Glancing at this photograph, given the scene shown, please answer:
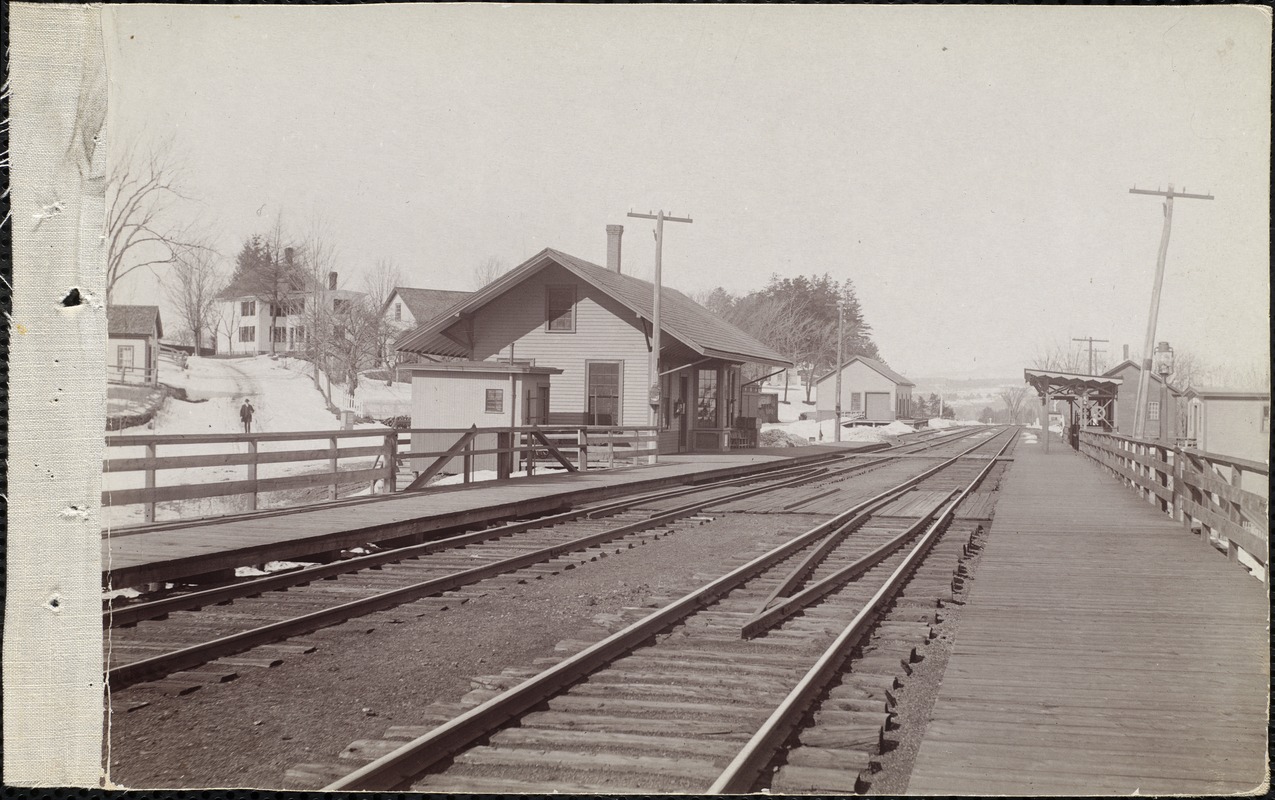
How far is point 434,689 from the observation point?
16.2ft

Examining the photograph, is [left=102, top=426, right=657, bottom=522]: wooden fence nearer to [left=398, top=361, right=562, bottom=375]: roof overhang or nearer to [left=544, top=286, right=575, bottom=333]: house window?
[left=398, top=361, right=562, bottom=375]: roof overhang

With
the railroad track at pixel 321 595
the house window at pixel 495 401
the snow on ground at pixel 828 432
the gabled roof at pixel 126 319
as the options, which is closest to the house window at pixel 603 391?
the house window at pixel 495 401

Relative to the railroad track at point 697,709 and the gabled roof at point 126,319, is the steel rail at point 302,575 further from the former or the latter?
the railroad track at point 697,709

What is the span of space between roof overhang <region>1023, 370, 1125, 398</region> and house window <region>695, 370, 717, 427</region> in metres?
10.9

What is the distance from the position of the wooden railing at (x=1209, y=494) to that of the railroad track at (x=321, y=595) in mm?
5031

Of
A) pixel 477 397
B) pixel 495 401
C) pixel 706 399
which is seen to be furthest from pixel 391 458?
pixel 706 399

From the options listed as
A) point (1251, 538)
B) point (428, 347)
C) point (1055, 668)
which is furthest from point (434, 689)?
point (428, 347)

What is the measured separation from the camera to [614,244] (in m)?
30.4

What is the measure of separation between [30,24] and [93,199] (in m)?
0.71

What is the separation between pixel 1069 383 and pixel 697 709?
3364 centimetres

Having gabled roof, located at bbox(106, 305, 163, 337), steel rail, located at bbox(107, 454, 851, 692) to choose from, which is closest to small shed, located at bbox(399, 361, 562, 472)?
steel rail, located at bbox(107, 454, 851, 692)

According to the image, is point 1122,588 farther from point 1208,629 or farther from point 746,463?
point 746,463

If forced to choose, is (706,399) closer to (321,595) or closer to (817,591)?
(817,591)

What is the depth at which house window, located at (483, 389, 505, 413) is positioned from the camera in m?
20.2
